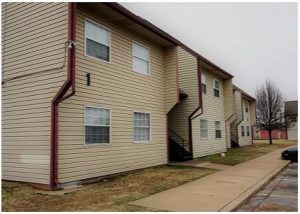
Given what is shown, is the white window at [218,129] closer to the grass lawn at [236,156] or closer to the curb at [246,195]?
the grass lawn at [236,156]

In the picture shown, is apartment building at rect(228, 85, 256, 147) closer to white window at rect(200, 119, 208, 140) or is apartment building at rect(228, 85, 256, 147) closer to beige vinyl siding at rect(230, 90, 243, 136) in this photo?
beige vinyl siding at rect(230, 90, 243, 136)

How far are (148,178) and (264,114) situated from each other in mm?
36457

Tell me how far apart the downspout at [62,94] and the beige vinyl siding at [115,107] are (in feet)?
0.87

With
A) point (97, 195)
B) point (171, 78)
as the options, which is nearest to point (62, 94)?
point (97, 195)

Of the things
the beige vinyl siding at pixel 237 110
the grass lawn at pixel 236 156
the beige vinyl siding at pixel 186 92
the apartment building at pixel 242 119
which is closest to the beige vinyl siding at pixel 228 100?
the apartment building at pixel 242 119

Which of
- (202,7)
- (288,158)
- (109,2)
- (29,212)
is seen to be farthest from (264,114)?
(29,212)

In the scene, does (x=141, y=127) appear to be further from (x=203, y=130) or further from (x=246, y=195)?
(x=203, y=130)

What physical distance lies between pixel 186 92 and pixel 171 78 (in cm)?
342

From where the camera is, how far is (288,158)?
731 inches

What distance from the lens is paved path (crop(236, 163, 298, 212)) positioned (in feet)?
23.5

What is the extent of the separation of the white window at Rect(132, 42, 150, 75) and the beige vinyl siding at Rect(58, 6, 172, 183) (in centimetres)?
27

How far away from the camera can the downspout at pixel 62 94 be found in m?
9.25

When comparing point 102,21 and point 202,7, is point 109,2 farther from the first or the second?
point 202,7

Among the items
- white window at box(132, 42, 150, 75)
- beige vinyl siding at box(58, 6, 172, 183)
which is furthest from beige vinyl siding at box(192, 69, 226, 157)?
white window at box(132, 42, 150, 75)
